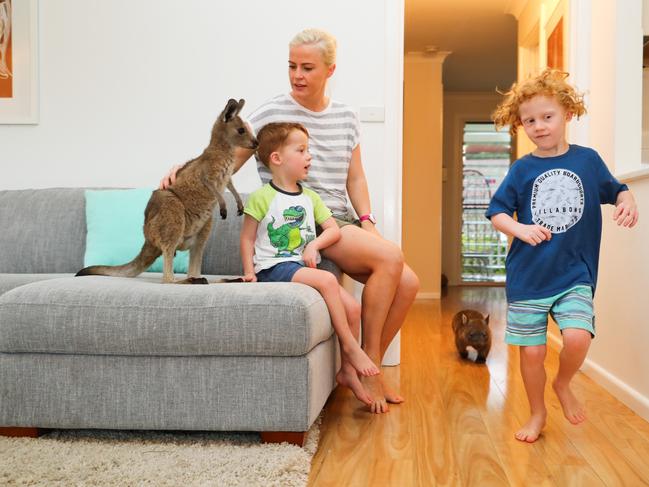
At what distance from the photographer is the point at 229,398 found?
1.91 meters

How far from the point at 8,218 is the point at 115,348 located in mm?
1459

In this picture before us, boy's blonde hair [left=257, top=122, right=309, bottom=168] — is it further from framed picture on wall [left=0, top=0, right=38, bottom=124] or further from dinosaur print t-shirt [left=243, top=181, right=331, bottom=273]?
framed picture on wall [left=0, top=0, right=38, bottom=124]

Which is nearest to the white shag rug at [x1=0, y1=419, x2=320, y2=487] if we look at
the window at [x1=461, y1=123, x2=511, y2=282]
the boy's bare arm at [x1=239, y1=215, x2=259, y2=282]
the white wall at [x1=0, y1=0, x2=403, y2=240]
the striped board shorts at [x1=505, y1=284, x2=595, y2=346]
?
the boy's bare arm at [x1=239, y1=215, x2=259, y2=282]

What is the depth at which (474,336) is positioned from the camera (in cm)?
341

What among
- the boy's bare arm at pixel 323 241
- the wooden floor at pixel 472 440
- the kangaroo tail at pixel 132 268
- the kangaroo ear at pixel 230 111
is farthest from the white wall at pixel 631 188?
the kangaroo tail at pixel 132 268

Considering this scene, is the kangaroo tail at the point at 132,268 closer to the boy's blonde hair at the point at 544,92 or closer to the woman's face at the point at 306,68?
the woman's face at the point at 306,68

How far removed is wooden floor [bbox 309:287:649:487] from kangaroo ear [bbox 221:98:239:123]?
103cm

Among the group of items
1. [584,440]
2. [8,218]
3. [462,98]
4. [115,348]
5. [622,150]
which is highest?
Result: [462,98]

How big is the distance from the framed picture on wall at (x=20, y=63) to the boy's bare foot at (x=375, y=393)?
7.16 ft

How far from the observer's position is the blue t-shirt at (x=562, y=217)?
2062 millimetres

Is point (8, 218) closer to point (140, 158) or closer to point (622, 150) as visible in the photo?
point (140, 158)

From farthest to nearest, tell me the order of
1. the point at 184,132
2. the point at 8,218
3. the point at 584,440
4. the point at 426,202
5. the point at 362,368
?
the point at 426,202 → the point at 184,132 → the point at 8,218 → the point at 362,368 → the point at 584,440

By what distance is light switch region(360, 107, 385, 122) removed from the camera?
3389 mm

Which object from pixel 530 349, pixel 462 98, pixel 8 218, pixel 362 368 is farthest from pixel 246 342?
pixel 462 98
